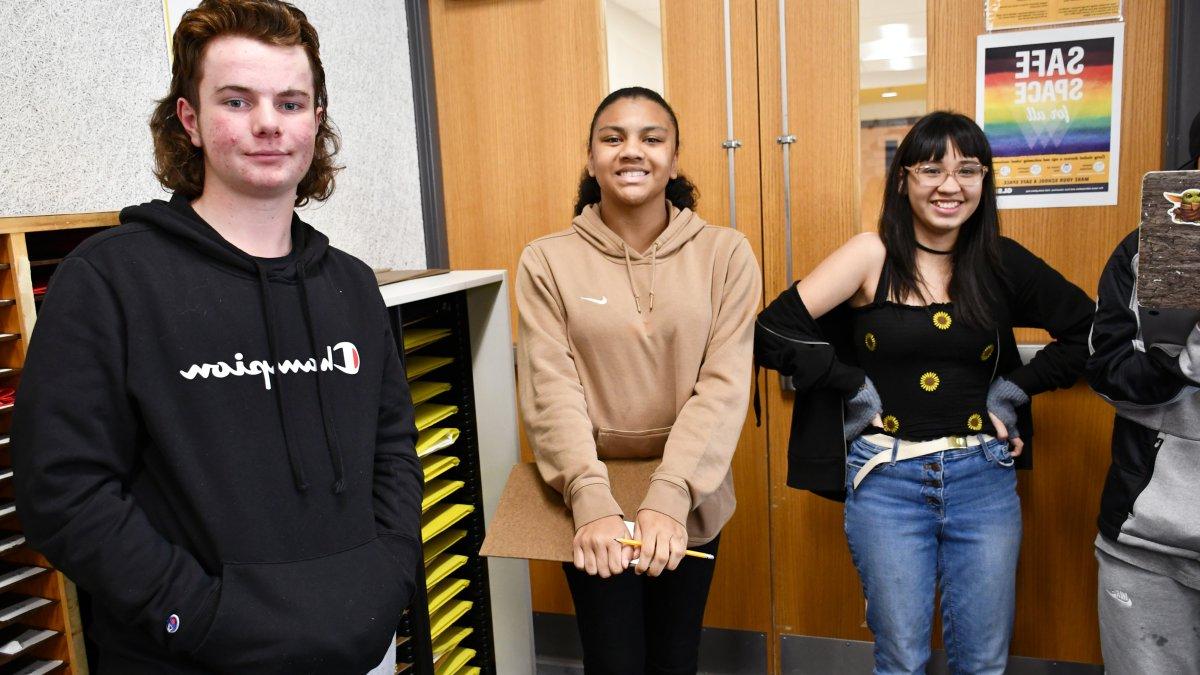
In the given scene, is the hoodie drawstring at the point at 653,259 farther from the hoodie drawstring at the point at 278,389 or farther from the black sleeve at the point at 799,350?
the hoodie drawstring at the point at 278,389

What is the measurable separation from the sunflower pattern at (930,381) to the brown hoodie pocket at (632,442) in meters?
0.54

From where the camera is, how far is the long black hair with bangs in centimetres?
168

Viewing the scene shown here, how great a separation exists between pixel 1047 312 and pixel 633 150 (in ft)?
3.01

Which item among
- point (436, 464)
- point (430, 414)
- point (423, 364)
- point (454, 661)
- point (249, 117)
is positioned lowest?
point (454, 661)

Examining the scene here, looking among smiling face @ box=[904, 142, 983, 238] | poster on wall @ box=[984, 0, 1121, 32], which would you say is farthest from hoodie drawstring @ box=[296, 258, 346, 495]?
poster on wall @ box=[984, 0, 1121, 32]

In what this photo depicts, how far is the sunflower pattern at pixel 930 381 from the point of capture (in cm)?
170

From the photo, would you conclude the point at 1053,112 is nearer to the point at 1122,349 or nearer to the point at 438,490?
the point at 1122,349

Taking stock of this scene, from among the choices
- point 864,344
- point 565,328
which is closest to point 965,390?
point 864,344

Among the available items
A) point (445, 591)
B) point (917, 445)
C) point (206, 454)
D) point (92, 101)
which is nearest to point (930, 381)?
point (917, 445)

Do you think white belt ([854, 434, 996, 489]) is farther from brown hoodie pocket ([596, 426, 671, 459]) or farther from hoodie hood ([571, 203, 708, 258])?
hoodie hood ([571, 203, 708, 258])

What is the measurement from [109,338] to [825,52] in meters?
1.82

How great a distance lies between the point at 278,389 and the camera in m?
1.09

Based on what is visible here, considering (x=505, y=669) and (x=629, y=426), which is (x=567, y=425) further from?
(x=505, y=669)

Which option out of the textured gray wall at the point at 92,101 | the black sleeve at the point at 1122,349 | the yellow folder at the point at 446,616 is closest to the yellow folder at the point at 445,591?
the yellow folder at the point at 446,616
